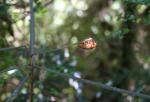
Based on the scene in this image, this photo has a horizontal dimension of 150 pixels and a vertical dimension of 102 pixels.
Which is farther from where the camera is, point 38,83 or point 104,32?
point 104,32

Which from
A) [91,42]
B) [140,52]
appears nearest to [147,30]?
[140,52]

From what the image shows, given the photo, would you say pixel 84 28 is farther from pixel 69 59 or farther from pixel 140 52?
pixel 69 59

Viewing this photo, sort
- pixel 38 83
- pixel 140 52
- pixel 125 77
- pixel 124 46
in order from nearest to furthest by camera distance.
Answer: pixel 38 83 < pixel 125 77 < pixel 140 52 < pixel 124 46

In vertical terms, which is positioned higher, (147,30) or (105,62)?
(147,30)

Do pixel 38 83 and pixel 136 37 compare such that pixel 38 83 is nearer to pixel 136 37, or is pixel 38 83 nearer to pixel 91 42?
pixel 91 42

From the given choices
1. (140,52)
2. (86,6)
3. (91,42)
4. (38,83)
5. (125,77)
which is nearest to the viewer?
(91,42)

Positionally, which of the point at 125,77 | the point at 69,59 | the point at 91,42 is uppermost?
the point at 91,42

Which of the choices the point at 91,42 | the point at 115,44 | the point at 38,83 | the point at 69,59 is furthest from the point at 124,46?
the point at 91,42
